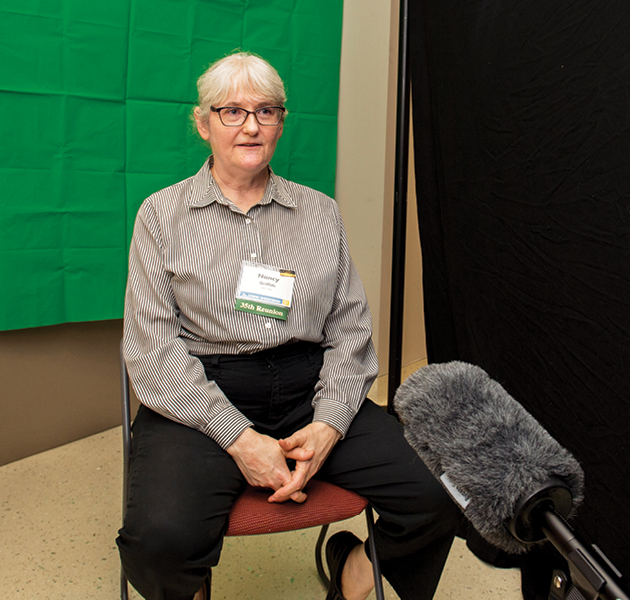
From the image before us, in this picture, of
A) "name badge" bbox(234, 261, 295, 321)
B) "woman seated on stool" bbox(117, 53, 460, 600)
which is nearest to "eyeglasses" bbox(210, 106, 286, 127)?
"woman seated on stool" bbox(117, 53, 460, 600)

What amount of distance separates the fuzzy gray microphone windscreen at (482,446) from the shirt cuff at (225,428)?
0.61 m

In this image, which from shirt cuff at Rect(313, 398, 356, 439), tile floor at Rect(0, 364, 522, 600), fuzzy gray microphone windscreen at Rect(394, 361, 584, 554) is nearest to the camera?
fuzzy gray microphone windscreen at Rect(394, 361, 584, 554)

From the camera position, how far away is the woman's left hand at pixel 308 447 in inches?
47.5

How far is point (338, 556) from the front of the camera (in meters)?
1.48

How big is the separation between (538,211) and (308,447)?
0.93 meters

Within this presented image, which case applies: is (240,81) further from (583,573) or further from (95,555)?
(95,555)

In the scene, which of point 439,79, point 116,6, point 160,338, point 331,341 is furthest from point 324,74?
point 160,338

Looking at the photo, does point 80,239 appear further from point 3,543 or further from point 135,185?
point 3,543

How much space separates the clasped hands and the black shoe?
0.34 m

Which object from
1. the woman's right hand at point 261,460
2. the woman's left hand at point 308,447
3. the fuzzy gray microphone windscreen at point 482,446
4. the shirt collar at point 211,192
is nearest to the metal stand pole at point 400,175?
the shirt collar at point 211,192

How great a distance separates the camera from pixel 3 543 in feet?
5.81

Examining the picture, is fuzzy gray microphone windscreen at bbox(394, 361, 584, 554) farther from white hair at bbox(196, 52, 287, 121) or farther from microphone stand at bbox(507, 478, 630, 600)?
white hair at bbox(196, 52, 287, 121)

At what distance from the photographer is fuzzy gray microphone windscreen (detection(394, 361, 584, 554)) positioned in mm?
564

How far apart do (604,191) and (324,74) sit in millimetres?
1369
